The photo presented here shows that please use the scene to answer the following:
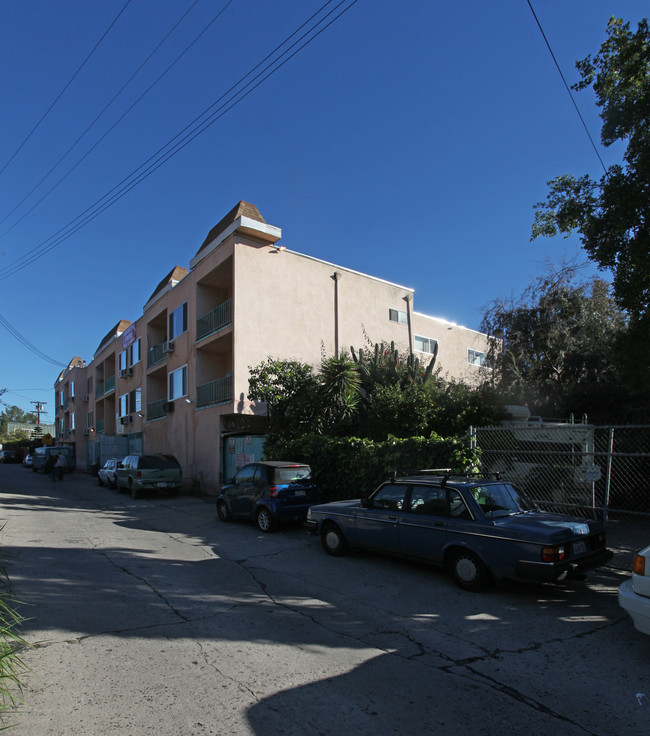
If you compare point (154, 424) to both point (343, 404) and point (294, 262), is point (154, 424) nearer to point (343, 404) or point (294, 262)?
point (294, 262)

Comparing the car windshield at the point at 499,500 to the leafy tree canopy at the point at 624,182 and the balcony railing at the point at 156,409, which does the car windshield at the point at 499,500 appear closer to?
the leafy tree canopy at the point at 624,182

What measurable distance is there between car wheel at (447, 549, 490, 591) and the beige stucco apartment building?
1135 cm

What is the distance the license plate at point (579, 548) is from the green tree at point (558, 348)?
10.7 metres

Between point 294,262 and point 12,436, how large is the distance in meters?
91.4

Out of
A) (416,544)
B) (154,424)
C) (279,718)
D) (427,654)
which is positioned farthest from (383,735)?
(154,424)

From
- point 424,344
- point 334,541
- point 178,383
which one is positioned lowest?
point 334,541

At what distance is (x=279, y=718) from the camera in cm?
352

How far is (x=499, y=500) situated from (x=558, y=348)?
503 inches

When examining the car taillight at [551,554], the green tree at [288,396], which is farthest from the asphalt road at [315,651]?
the green tree at [288,396]

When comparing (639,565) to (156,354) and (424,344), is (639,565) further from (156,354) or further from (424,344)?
(156,354)

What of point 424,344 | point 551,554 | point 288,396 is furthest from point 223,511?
point 424,344

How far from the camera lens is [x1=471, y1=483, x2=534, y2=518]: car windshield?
6750 mm

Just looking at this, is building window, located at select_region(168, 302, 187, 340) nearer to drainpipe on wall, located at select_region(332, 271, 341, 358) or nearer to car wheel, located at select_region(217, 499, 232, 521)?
drainpipe on wall, located at select_region(332, 271, 341, 358)

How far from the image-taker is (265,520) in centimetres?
1119
